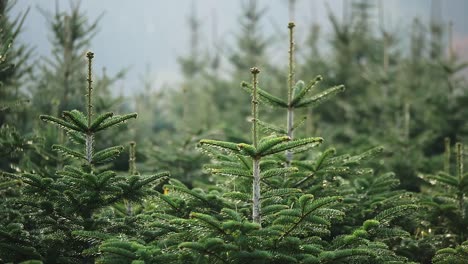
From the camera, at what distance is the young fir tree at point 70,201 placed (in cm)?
402

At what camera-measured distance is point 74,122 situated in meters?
4.25

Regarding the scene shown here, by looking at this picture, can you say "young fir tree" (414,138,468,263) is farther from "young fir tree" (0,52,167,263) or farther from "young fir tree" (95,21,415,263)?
"young fir tree" (0,52,167,263)

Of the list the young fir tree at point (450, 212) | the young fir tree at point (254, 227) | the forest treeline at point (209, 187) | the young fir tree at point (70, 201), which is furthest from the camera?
the young fir tree at point (450, 212)

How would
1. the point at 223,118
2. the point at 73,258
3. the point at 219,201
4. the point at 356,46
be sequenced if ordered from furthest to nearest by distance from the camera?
the point at 223,118, the point at 356,46, the point at 219,201, the point at 73,258

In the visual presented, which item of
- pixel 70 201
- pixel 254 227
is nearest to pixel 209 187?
pixel 70 201

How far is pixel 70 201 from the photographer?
4227mm

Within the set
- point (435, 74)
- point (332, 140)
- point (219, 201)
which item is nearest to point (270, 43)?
point (435, 74)

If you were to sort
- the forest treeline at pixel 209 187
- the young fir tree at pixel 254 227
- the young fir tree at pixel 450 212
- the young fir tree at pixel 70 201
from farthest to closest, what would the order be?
1. the young fir tree at pixel 450 212
2. the young fir tree at pixel 70 201
3. the forest treeline at pixel 209 187
4. the young fir tree at pixel 254 227

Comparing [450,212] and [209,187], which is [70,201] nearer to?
[209,187]

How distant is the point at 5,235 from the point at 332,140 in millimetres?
9669

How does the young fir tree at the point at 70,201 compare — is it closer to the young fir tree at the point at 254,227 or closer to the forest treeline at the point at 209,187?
the forest treeline at the point at 209,187

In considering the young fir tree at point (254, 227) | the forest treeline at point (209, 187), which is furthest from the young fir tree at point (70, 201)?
the young fir tree at point (254, 227)

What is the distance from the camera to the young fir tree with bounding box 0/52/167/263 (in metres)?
4.02

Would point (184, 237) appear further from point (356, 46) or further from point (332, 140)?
point (356, 46)
